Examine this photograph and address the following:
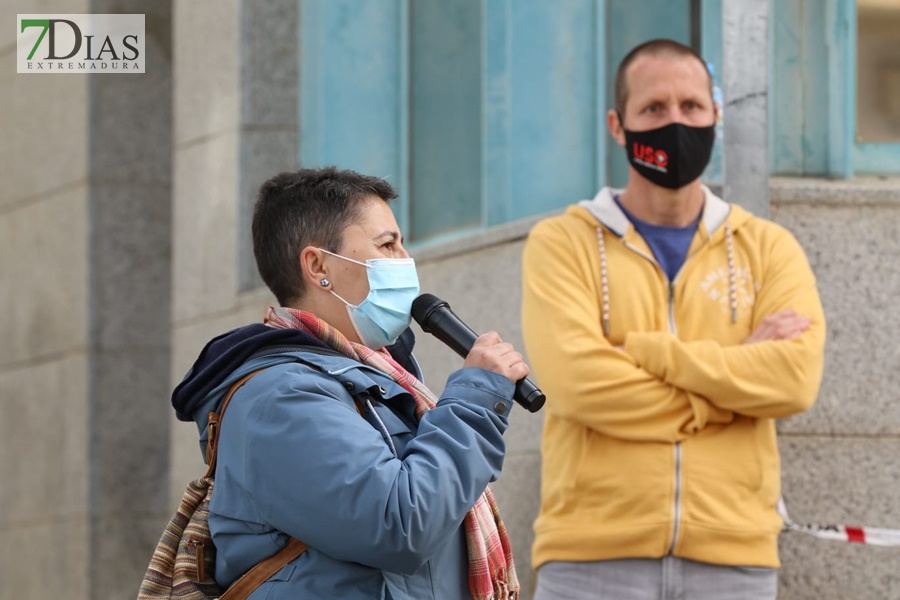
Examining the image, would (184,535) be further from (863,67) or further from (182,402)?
(863,67)

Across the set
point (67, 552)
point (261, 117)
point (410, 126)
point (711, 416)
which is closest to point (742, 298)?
point (711, 416)

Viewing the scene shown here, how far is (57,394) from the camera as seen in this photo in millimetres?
11250

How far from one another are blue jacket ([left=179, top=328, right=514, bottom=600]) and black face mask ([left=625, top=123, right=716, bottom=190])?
2.41 meters

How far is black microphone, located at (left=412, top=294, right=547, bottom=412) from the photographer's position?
365 cm

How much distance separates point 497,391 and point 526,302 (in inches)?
93.7

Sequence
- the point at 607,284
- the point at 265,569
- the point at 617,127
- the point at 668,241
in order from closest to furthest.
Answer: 1. the point at 265,569
2. the point at 607,284
3. the point at 668,241
4. the point at 617,127

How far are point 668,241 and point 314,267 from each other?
92.6 inches

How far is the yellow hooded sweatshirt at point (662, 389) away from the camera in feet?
18.1

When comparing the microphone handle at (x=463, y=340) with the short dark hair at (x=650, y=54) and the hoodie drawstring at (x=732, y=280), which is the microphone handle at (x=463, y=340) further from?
the short dark hair at (x=650, y=54)

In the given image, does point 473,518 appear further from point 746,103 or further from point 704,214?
point 746,103

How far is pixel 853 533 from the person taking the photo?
22.0ft

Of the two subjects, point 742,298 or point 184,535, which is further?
point 742,298

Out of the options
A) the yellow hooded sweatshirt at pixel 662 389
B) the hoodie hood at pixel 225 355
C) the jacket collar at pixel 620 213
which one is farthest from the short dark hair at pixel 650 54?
the hoodie hood at pixel 225 355

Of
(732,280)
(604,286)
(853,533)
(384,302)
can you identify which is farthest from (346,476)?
(853,533)
